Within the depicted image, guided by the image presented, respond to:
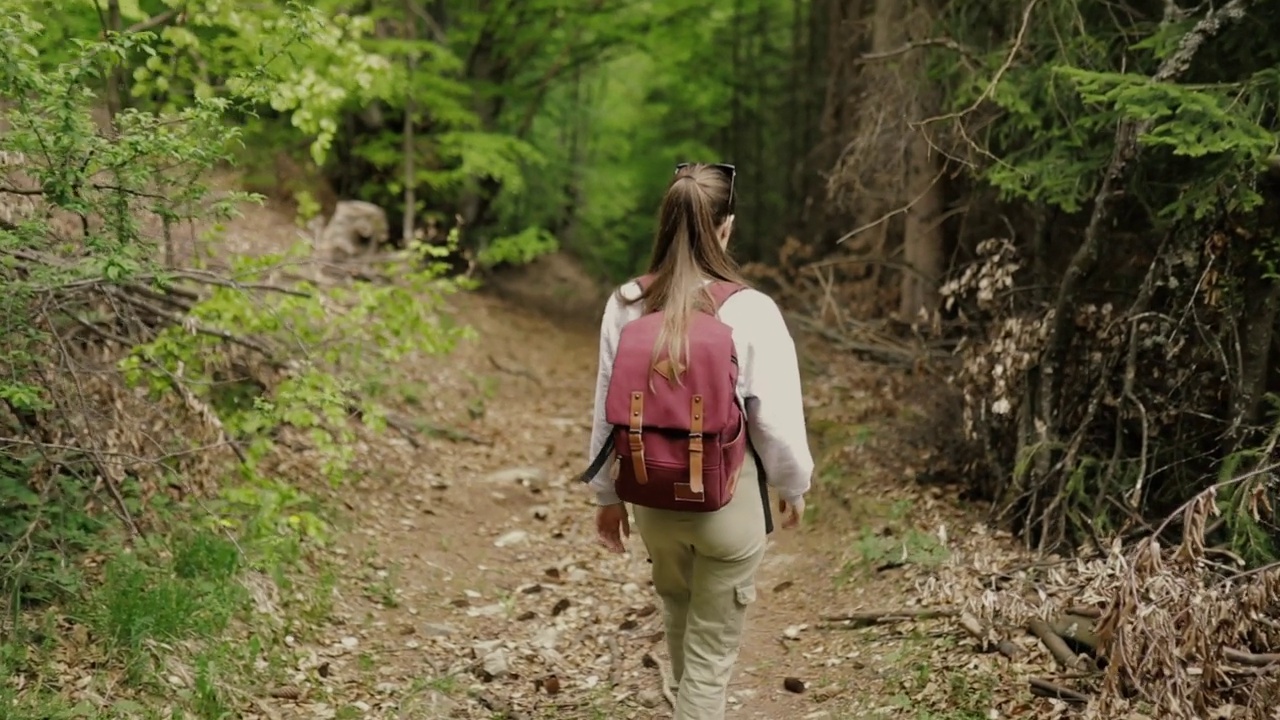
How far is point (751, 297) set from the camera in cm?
326

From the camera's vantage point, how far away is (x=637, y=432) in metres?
3.14

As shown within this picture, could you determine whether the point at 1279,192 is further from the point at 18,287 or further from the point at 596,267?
the point at 596,267

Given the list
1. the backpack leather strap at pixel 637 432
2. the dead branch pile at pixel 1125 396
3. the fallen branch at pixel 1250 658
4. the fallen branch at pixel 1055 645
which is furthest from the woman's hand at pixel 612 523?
the dead branch pile at pixel 1125 396

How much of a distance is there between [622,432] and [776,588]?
3177 millimetres

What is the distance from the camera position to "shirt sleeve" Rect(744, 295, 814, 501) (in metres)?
3.25

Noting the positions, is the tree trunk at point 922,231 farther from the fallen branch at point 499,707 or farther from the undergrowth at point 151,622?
the undergrowth at point 151,622

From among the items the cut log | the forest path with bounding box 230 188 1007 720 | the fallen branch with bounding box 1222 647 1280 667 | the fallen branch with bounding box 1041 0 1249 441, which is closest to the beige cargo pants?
the forest path with bounding box 230 188 1007 720

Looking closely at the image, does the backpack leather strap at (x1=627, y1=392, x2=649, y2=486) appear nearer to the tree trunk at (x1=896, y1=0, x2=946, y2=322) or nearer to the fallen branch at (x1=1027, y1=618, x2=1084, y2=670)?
the fallen branch at (x1=1027, y1=618, x2=1084, y2=670)

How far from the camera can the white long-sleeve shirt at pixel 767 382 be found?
3240mm

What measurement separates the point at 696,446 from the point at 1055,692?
6.64 feet

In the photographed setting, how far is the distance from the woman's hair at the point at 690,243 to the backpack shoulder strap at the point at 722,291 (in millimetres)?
22

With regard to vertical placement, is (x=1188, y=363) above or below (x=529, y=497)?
above

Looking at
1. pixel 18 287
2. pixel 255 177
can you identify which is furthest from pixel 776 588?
pixel 255 177

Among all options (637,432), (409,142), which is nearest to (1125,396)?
(637,432)
